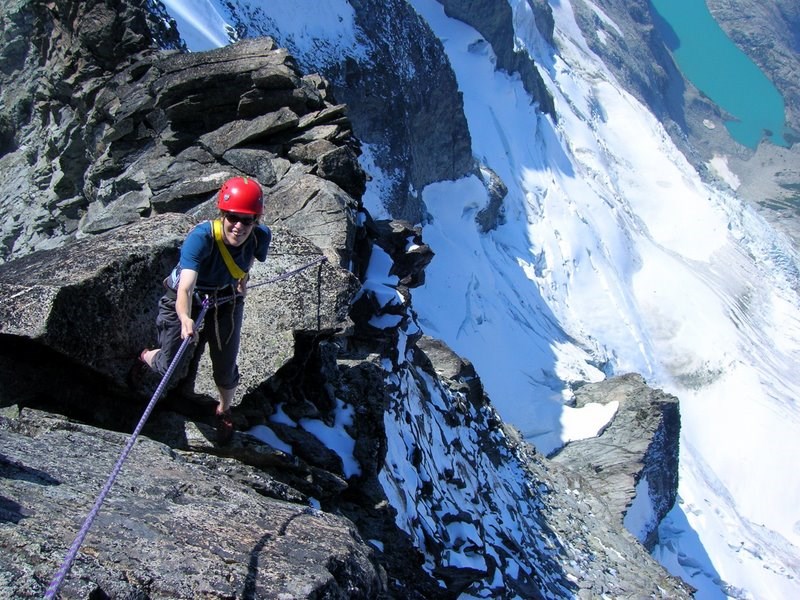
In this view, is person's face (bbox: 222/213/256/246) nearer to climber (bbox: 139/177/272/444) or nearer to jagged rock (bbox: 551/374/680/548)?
climber (bbox: 139/177/272/444)

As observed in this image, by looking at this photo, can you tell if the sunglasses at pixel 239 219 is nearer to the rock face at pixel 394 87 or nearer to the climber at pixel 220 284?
the climber at pixel 220 284

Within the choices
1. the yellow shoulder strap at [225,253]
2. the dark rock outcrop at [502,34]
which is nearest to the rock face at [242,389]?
the yellow shoulder strap at [225,253]

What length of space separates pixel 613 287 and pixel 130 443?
49.1 metres

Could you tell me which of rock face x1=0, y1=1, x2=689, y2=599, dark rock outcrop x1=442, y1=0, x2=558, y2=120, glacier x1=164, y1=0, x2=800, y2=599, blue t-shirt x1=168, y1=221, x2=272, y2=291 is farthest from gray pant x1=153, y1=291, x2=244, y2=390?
dark rock outcrop x1=442, y1=0, x2=558, y2=120

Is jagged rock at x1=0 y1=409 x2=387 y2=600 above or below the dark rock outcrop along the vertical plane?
above

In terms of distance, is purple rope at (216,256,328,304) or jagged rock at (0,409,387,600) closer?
jagged rock at (0,409,387,600)

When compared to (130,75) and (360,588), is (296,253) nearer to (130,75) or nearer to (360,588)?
(360,588)

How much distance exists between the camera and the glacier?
1213 inches

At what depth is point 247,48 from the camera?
516 inches

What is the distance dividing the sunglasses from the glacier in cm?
1556

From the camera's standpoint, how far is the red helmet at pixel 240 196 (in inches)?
195

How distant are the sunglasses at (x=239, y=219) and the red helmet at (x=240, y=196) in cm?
5

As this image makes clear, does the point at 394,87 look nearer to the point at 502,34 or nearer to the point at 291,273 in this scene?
the point at 502,34

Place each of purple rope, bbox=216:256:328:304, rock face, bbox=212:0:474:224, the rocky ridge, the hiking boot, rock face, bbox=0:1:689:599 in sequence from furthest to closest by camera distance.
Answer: the rocky ridge
rock face, bbox=212:0:474:224
purple rope, bbox=216:256:328:304
the hiking boot
rock face, bbox=0:1:689:599
